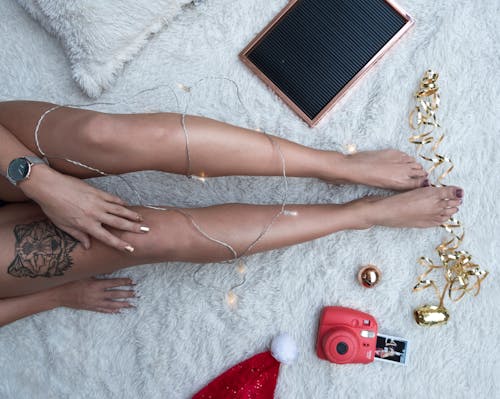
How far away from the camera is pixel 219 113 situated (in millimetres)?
1102

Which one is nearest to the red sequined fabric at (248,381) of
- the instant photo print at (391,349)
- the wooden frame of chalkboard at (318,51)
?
the instant photo print at (391,349)

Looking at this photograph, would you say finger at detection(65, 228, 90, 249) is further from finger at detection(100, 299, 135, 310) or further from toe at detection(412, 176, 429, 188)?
toe at detection(412, 176, 429, 188)

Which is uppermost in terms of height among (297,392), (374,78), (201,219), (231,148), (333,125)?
(374,78)

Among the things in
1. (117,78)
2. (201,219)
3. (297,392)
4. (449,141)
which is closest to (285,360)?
(297,392)

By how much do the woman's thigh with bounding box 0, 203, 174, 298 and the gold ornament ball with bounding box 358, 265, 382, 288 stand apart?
1.47ft

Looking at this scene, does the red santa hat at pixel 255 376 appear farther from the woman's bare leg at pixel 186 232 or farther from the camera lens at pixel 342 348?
the woman's bare leg at pixel 186 232

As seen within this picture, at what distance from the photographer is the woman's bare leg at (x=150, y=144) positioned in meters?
0.85

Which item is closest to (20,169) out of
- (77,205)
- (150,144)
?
(77,205)

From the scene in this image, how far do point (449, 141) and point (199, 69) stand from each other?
2.01 ft

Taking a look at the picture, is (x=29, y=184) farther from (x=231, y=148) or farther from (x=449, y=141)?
(x=449, y=141)

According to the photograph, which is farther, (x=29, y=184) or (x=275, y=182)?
(x=275, y=182)

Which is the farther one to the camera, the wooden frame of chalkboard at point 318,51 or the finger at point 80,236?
the wooden frame of chalkboard at point 318,51

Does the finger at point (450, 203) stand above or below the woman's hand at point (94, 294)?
above

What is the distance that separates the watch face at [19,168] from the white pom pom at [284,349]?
64 centimetres
